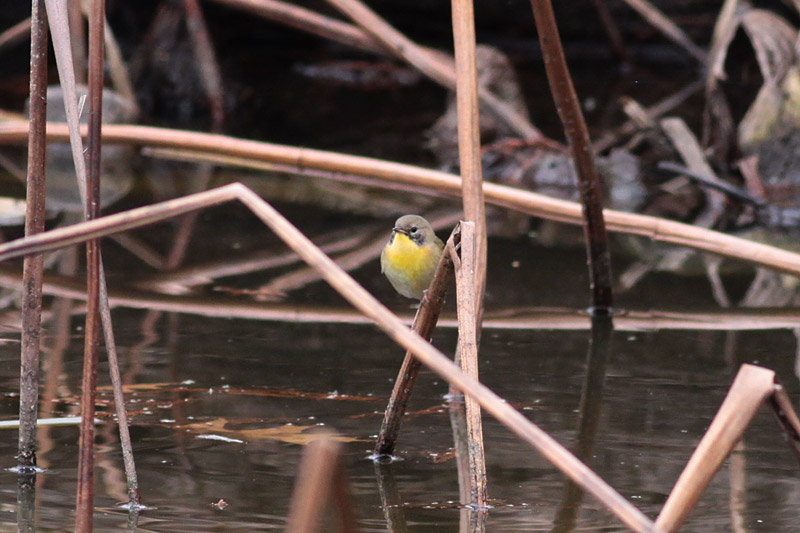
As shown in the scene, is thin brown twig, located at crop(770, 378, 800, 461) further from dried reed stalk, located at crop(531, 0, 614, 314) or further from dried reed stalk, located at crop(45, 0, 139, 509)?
dried reed stalk, located at crop(531, 0, 614, 314)

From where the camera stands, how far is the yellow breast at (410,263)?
3916mm

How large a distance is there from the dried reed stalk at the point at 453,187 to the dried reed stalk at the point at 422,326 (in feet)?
5.40

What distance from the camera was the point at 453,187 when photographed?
484 cm

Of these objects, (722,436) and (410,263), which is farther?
(410,263)

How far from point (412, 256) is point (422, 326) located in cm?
80

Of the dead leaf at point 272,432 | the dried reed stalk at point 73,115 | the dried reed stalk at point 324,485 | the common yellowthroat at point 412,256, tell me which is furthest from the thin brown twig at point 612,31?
the dried reed stalk at point 324,485

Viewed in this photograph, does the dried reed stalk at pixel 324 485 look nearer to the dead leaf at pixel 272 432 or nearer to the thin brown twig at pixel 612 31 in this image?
the dead leaf at pixel 272 432

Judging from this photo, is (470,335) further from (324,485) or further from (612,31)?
(612,31)

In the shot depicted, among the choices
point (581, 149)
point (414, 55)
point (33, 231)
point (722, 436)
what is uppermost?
point (414, 55)

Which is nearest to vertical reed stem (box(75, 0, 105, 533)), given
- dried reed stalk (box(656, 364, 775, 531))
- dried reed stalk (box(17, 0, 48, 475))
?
dried reed stalk (box(17, 0, 48, 475))

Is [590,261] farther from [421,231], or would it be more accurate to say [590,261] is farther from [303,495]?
[303,495]

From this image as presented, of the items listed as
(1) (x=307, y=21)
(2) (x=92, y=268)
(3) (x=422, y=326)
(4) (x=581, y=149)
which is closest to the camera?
(2) (x=92, y=268)

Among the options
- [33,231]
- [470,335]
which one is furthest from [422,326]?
[33,231]

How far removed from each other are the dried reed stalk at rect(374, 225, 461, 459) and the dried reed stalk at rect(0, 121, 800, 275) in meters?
1.65
